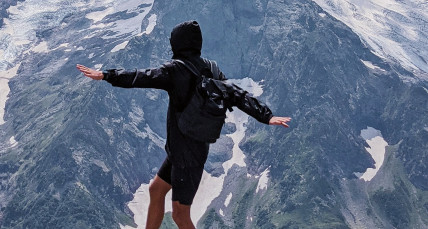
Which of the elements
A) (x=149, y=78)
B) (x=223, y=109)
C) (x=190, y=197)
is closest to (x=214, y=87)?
(x=223, y=109)

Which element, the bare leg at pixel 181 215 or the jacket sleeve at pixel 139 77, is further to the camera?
the bare leg at pixel 181 215

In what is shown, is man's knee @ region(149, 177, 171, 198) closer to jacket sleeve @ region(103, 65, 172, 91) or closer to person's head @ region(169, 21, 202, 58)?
jacket sleeve @ region(103, 65, 172, 91)

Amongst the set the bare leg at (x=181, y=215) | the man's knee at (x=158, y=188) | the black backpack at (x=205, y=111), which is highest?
the black backpack at (x=205, y=111)

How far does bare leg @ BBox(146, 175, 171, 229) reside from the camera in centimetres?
1338

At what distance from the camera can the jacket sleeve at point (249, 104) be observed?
41.7 ft

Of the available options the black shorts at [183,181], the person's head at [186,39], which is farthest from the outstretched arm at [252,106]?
the black shorts at [183,181]

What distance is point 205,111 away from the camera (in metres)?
12.5

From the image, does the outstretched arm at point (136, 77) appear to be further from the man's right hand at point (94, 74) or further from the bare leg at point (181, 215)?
the bare leg at point (181, 215)

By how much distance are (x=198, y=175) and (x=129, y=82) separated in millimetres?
2402

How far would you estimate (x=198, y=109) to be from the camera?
41.1 feet

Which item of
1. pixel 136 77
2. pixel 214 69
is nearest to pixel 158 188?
pixel 136 77

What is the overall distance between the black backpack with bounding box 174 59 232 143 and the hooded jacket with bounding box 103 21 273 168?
212mm

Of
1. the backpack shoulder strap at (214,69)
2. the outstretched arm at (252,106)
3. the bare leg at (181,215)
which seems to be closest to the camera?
the outstretched arm at (252,106)

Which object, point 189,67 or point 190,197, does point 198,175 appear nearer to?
point 190,197
